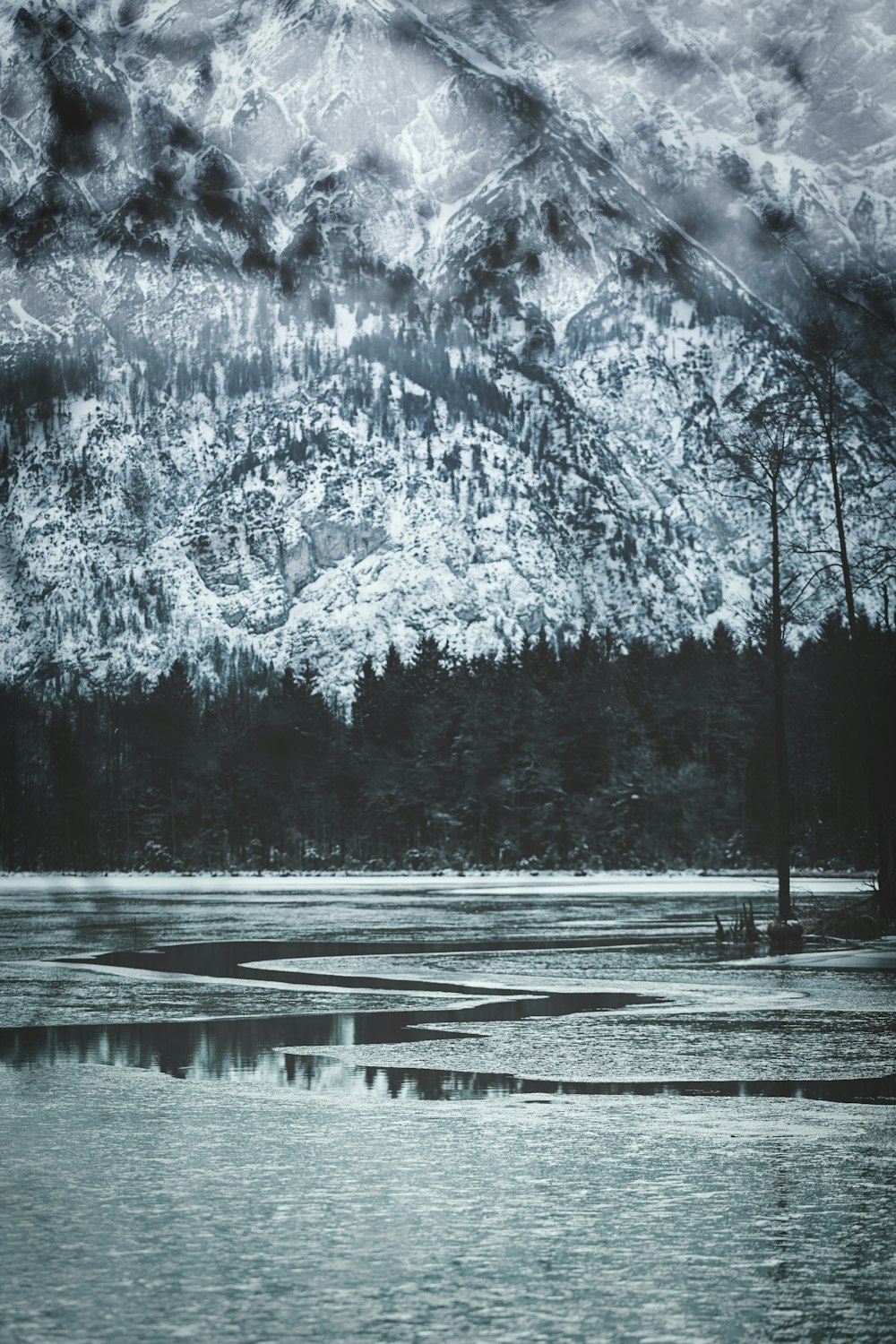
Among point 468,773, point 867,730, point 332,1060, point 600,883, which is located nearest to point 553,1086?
point 332,1060

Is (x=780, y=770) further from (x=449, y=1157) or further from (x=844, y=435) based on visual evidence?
(x=449, y=1157)

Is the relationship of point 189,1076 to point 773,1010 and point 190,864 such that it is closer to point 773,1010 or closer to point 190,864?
point 773,1010

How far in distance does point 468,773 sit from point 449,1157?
10893 centimetres

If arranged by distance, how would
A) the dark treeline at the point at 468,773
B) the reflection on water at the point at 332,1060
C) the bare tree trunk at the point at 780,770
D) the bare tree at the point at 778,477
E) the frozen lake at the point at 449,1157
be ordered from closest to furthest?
the frozen lake at the point at 449,1157
the reflection on water at the point at 332,1060
the bare tree trunk at the point at 780,770
the bare tree at the point at 778,477
the dark treeline at the point at 468,773

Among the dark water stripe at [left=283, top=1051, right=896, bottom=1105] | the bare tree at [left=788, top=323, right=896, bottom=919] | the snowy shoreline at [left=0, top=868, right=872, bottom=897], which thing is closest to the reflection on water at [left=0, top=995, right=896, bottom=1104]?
the dark water stripe at [left=283, top=1051, right=896, bottom=1105]

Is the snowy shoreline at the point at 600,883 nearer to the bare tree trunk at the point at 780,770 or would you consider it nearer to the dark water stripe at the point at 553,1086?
the bare tree trunk at the point at 780,770

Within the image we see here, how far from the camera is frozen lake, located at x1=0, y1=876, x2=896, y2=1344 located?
723 cm

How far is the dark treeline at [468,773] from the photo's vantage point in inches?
4355

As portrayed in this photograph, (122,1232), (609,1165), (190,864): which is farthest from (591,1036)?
(190,864)

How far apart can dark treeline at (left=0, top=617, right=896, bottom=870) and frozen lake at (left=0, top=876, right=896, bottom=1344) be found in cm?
7568

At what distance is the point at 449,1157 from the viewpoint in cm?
1071

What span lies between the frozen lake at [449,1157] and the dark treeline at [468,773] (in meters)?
75.7

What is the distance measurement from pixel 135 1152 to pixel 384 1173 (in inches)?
69.3

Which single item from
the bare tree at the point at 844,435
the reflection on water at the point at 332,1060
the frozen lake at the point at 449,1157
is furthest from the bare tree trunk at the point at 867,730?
the reflection on water at the point at 332,1060
